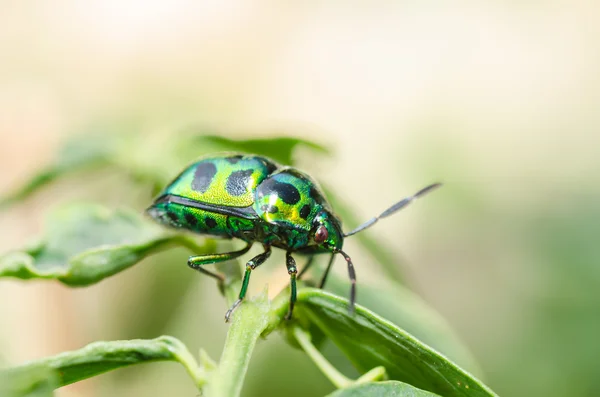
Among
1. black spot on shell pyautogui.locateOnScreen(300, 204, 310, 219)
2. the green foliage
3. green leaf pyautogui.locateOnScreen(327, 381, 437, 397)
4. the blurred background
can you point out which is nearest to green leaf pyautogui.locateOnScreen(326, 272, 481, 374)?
the green foliage

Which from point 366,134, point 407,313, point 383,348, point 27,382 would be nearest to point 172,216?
point 407,313

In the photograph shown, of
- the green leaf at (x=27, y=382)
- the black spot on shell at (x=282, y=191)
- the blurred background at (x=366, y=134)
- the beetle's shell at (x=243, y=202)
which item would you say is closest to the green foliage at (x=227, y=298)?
the green leaf at (x=27, y=382)

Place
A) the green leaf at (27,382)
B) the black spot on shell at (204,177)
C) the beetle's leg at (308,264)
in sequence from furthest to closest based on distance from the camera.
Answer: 1. the black spot on shell at (204,177)
2. the beetle's leg at (308,264)
3. the green leaf at (27,382)

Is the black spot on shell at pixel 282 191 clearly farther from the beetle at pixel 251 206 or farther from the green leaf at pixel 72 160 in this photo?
the green leaf at pixel 72 160

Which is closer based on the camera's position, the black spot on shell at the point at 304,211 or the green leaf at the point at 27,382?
the green leaf at the point at 27,382

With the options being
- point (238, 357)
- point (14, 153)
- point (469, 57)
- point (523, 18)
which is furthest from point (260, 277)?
point (523, 18)

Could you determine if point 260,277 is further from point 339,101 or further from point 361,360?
point 339,101
